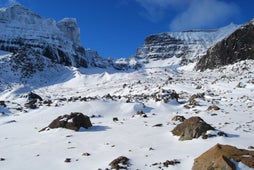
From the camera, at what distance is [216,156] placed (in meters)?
7.88

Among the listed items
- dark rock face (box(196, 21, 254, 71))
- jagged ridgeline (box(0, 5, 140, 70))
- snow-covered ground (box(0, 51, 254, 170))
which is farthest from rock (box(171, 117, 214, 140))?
jagged ridgeline (box(0, 5, 140, 70))

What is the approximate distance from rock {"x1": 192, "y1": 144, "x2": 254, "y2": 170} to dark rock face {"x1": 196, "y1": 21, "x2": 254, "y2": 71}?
A: 6856cm

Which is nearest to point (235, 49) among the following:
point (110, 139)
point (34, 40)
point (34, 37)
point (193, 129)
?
point (34, 40)

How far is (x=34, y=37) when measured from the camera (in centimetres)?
10675

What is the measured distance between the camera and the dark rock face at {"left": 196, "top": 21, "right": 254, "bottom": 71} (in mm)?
74506

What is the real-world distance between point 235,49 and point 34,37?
2626 inches

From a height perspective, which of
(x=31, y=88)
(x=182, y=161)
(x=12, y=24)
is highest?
(x=12, y=24)

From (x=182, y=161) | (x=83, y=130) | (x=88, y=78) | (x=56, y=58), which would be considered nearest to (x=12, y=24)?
(x=56, y=58)

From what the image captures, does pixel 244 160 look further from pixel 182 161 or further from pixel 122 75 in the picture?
pixel 122 75

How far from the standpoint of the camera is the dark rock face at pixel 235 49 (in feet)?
244

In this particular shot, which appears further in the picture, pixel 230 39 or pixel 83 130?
pixel 230 39

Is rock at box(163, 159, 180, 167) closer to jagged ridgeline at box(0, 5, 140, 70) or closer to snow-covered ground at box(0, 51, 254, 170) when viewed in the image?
snow-covered ground at box(0, 51, 254, 170)

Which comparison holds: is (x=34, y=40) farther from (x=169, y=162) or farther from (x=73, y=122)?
(x=169, y=162)

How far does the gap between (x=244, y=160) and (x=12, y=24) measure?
116605 millimetres
